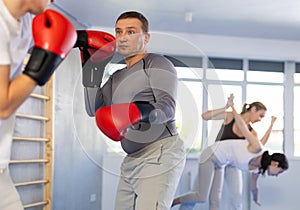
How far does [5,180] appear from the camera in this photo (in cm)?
152

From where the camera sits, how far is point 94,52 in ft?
6.76

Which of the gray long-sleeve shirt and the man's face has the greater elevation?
the man's face

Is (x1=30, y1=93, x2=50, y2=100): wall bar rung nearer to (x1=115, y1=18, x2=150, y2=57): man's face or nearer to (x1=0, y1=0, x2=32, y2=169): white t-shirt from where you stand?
(x1=115, y1=18, x2=150, y2=57): man's face

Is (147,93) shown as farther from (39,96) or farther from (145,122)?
(39,96)

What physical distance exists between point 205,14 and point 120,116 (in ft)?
11.6

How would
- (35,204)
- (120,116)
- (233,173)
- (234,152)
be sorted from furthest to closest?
(233,173) < (234,152) < (35,204) < (120,116)

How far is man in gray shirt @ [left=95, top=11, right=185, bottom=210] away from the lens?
7.16 ft

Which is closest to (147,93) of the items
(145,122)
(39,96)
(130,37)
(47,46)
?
(145,122)

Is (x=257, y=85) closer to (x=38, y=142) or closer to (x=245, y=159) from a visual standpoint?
(x=245, y=159)

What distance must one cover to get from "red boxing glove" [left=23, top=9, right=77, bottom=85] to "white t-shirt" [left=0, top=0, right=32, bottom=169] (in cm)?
6

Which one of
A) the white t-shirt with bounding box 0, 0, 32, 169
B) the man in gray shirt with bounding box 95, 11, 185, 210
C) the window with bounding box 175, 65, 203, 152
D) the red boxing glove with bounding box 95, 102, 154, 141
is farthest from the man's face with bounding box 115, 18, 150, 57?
the white t-shirt with bounding box 0, 0, 32, 169

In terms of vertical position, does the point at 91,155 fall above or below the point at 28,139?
below

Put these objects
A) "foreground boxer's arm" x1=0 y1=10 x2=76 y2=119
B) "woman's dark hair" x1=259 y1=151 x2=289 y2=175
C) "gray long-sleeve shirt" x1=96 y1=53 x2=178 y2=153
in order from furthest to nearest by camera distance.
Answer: "woman's dark hair" x1=259 y1=151 x2=289 y2=175 → "gray long-sleeve shirt" x1=96 y1=53 x2=178 y2=153 → "foreground boxer's arm" x1=0 y1=10 x2=76 y2=119

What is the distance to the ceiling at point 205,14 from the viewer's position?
486cm
